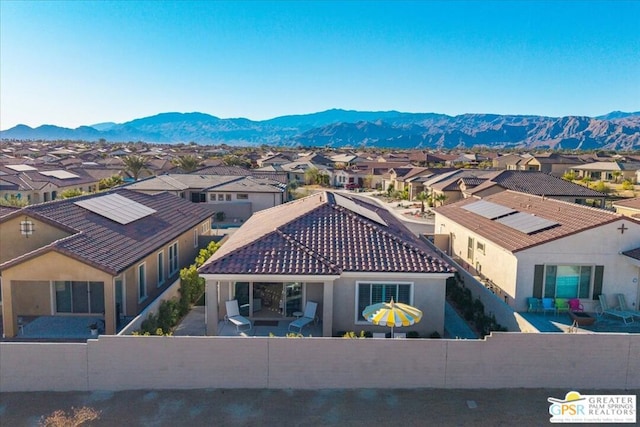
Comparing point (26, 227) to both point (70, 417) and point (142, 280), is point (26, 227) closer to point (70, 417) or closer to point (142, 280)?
point (142, 280)

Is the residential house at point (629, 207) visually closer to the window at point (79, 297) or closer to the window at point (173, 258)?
the window at point (173, 258)

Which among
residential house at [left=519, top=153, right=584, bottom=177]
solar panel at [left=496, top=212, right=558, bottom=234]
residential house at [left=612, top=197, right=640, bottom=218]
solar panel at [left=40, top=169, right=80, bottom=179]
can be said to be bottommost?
residential house at [left=612, top=197, right=640, bottom=218]

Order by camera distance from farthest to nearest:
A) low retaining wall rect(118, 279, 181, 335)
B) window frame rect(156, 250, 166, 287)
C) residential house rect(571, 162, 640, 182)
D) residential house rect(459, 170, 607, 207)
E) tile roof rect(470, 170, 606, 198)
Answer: residential house rect(571, 162, 640, 182)
tile roof rect(470, 170, 606, 198)
residential house rect(459, 170, 607, 207)
window frame rect(156, 250, 166, 287)
low retaining wall rect(118, 279, 181, 335)

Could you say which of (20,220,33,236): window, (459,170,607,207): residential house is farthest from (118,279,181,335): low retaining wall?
(459,170,607,207): residential house

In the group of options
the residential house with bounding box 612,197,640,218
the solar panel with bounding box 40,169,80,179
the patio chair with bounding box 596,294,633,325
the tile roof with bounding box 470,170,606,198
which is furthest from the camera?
the solar panel with bounding box 40,169,80,179

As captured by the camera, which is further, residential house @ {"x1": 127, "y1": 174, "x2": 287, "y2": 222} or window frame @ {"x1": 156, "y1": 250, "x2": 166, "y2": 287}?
residential house @ {"x1": 127, "y1": 174, "x2": 287, "y2": 222}

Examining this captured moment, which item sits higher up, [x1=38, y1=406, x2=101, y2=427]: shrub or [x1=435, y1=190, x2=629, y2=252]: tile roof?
[x1=435, y1=190, x2=629, y2=252]: tile roof

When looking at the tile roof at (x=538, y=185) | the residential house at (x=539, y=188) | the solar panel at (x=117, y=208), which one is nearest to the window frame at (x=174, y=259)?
the solar panel at (x=117, y=208)

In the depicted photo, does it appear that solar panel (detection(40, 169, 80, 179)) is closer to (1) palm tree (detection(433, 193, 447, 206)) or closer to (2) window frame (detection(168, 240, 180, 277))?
(2) window frame (detection(168, 240, 180, 277))
